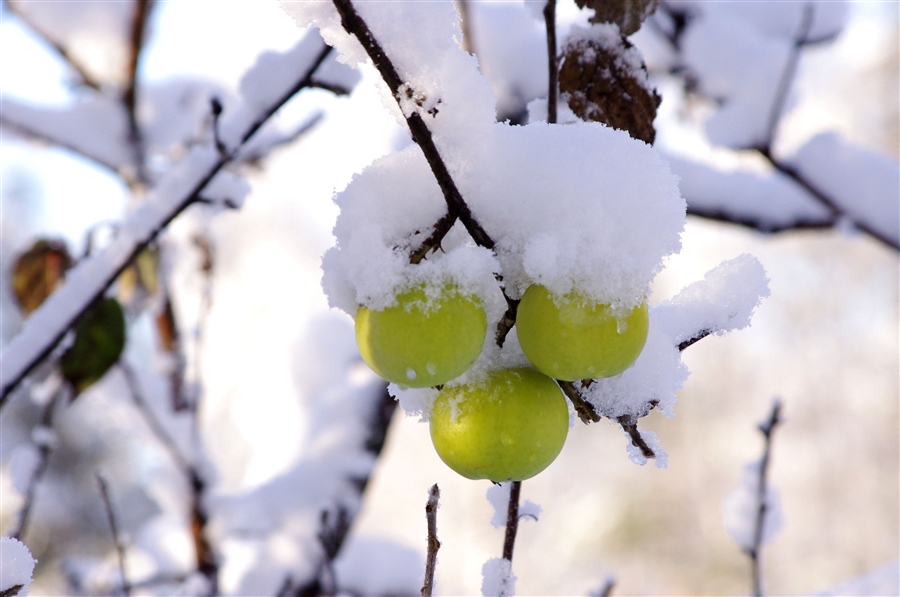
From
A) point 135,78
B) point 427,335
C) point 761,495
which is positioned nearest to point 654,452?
point 427,335

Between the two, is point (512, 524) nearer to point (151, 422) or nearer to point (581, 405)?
point (581, 405)

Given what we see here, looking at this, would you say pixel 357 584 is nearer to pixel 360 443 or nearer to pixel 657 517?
Result: pixel 360 443

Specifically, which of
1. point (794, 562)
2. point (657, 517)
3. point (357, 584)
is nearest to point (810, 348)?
point (794, 562)

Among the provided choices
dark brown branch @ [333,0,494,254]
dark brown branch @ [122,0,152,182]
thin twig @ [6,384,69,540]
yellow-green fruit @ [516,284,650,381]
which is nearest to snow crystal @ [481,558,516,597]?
yellow-green fruit @ [516,284,650,381]

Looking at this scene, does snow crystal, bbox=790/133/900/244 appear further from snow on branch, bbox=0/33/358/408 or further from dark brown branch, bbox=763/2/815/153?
snow on branch, bbox=0/33/358/408

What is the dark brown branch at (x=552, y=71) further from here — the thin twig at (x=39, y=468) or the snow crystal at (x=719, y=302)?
the thin twig at (x=39, y=468)
